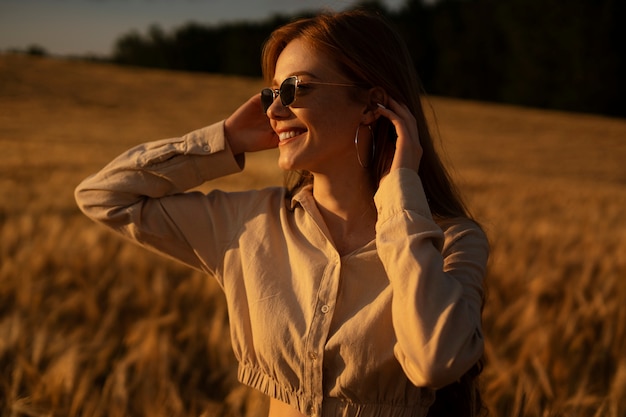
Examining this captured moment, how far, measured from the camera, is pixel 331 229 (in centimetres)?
175

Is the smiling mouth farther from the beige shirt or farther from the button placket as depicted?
the button placket

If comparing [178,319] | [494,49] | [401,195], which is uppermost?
[401,195]

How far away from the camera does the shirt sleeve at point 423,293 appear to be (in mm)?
1405

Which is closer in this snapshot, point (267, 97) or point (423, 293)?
point (423, 293)

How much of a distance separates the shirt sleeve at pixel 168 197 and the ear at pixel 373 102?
1.18 feet

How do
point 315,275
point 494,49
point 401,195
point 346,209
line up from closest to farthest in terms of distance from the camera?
point 401,195, point 315,275, point 346,209, point 494,49

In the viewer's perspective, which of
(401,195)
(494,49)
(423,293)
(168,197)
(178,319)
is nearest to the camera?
(423,293)

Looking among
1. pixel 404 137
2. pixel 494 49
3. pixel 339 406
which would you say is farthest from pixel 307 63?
pixel 494 49

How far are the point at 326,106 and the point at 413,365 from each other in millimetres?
577

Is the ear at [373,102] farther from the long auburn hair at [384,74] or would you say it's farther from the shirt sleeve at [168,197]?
the shirt sleeve at [168,197]

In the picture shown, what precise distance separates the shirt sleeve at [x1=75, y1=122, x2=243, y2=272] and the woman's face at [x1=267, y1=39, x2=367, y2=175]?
226 millimetres

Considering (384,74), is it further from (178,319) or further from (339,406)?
(178,319)

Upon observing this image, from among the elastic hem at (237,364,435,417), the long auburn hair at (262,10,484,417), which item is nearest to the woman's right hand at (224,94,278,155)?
the long auburn hair at (262,10,484,417)

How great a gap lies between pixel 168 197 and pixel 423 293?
722 millimetres
